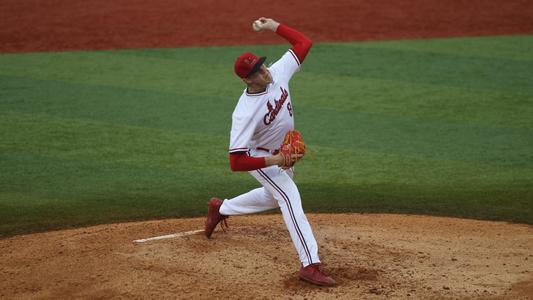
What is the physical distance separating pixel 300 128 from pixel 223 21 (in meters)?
5.00

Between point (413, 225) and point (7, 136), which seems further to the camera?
point (7, 136)

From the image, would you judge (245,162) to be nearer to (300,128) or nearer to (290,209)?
(290,209)

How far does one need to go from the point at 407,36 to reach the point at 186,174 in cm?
632

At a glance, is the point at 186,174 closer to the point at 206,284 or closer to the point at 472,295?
the point at 206,284

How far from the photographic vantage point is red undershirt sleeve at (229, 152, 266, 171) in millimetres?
5781

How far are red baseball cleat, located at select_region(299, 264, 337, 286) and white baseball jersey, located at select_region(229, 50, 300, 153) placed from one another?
93 cm

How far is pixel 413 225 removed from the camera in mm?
7391

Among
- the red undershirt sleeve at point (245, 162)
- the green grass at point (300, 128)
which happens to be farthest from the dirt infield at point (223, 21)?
the red undershirt sleeve at point (245, 162)

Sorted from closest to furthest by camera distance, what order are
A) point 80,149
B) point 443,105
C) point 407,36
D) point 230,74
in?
point 80,149 → point 443,105 → point 230,74 → point 407,36

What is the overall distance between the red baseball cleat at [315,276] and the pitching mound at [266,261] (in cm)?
5

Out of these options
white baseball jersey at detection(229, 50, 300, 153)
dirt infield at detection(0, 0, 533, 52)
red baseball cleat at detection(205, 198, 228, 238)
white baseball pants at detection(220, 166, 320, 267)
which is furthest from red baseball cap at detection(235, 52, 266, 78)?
dirt infield at detection(0, 0, 533, 52)

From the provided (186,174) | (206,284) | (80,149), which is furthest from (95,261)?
(80,149)

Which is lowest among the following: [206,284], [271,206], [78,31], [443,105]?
[206,284]

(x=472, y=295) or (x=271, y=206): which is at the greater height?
(x=271, y=206)
